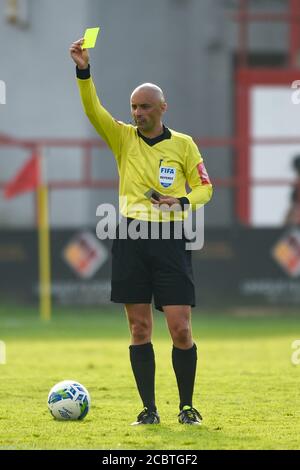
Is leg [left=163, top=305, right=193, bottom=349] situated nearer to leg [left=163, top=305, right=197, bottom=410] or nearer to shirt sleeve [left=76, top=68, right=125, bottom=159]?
leg [left=163, top=305, right=197, bottom=410]

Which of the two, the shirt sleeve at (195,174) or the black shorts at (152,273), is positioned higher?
the shirt sleeve at (195,174)

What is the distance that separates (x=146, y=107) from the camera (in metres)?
8.57

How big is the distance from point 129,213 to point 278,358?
5.48 meters

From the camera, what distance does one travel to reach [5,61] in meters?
25.2

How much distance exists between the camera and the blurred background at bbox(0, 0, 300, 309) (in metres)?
21.9

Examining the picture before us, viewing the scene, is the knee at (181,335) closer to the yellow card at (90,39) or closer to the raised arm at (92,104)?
the raised arm at (92,104)

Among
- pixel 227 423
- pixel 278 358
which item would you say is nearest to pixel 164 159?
pixel 227 423

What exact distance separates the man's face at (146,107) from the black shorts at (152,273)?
0.66 meters

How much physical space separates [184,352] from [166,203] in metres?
1.04

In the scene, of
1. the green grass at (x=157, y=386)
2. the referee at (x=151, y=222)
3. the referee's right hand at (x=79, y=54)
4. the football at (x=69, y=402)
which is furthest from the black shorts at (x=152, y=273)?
the referee's right hand at (x=79, y=54)

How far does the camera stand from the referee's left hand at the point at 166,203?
8.41 m

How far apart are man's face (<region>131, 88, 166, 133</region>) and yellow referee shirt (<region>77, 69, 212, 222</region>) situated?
0.55 feet

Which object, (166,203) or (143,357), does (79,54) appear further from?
(143,357)
